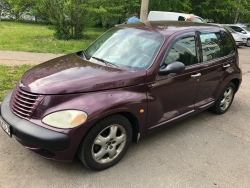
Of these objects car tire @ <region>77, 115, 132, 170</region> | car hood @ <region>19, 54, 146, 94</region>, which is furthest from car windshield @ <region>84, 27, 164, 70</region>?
car tire @ <region>77, 115, 132, 170</region>

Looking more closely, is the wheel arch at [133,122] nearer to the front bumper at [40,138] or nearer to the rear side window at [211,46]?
the front bumper at [40,138]

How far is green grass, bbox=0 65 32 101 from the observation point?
17.7 ft

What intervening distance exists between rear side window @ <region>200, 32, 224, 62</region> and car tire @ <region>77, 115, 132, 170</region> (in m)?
1.94

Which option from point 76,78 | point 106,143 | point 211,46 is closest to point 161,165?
point 106,143

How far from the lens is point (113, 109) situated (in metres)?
2.98

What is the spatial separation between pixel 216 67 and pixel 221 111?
110cm

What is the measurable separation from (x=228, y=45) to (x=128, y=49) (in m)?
2.23

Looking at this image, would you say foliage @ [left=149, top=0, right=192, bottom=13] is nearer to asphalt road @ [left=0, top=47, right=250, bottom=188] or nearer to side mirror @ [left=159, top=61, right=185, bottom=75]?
asphalt road @ [left=0, top=47, right=250, bottom=188]

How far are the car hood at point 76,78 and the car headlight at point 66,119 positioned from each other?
258 mm

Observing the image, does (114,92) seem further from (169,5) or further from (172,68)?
(169,5)

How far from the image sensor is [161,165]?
3.39 m

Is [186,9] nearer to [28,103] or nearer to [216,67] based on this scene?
[216,67]

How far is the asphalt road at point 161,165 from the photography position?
3008 millimetres

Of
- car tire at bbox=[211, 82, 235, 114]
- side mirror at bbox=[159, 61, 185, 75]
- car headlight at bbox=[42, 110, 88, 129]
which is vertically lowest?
car tire at bbox=[211, 82, 235, 114]
